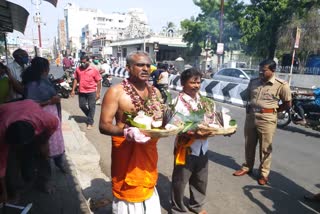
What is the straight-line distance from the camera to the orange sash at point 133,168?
99.7 inches

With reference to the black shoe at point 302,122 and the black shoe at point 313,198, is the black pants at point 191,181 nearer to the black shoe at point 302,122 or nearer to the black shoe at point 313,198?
the black shoe at point 313,198

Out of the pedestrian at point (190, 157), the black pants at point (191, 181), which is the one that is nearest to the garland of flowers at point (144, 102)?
the pedestrian at point (190, 157)

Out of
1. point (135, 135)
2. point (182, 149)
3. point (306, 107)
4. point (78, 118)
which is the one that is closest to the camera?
point (135, 135)

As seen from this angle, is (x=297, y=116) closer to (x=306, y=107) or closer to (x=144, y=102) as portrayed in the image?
(x=306, y=107)

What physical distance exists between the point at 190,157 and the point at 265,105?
69.8 inches

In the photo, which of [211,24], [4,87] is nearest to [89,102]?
[4,87]

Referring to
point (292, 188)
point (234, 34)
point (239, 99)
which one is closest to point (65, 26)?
point (234, 34)

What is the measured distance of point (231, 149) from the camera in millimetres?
6406

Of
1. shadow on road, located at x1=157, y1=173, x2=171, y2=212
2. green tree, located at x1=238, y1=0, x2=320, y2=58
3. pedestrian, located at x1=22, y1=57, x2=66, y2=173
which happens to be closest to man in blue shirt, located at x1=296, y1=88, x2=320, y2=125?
shadow on road, located at x1=157, y1=173, x2=171, y2=212

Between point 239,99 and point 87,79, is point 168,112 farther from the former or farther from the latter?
point 239,99

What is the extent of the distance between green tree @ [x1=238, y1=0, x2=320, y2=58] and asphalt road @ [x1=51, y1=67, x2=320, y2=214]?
61.0ft

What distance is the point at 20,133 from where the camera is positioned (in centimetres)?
230

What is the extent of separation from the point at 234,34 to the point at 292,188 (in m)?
26.1

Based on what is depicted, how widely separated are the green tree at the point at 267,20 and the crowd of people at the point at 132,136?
21640 millimetres
